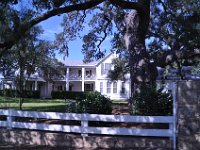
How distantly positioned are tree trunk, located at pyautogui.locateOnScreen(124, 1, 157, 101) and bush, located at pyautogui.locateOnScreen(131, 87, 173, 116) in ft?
11.3

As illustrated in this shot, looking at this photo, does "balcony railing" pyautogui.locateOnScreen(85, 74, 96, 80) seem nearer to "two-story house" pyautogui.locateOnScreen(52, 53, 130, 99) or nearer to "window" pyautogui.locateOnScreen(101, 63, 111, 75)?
"two-story house" pyautogui.locateOnScreen(52, 53, 130, 99)

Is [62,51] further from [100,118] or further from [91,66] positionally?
[91,66]

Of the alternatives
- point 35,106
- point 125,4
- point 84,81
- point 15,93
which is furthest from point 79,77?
point 125,4

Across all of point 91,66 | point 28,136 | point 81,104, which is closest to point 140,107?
point 81,104

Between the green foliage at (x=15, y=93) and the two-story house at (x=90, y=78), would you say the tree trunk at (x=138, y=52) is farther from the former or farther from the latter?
the two-story house at (x=90, y=78)

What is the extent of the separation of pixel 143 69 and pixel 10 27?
20.2 ft

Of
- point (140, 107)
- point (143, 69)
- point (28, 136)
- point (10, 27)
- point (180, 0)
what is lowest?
point (28, 136)

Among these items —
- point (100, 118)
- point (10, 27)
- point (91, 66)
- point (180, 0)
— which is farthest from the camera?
point (91, 66)

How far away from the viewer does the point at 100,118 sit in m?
10.8

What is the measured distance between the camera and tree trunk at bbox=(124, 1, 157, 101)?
16.5m

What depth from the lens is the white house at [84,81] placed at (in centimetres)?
5666

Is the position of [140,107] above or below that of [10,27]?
below

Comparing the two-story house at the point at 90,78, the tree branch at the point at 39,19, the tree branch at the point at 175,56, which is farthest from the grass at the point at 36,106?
the two-story house at the point at 90,78

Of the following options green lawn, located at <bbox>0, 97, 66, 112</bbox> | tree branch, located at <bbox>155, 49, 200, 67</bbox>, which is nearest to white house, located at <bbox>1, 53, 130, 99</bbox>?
green lawn, located at <bbox>0, 97, 66, 112</bbox>
